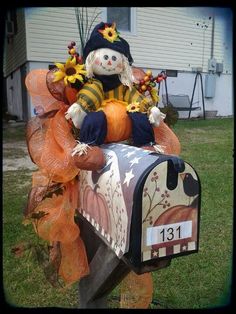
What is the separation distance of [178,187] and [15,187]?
2.47 metres

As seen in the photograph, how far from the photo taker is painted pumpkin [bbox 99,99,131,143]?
0.99m

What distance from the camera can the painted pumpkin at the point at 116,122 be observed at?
992 mm

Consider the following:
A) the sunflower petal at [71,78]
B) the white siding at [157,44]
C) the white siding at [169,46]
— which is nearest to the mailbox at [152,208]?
the sunflower petal at [71,78]

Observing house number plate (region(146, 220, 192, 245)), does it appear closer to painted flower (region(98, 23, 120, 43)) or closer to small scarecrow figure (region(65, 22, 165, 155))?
small scarecrow figure (region(65, 22, 165, 155))

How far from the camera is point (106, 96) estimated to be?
1.05 metres

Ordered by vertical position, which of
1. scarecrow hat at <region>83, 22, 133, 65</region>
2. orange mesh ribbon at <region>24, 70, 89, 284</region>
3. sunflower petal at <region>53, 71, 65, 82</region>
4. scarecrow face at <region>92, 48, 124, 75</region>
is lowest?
orange mesh ribbon at <region>24, 70, 89, 284</region>

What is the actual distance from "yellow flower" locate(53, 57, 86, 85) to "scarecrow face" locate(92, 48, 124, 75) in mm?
47

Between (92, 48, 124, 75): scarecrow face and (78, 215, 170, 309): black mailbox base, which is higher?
(92, 48, 124, 75): scarecrow face

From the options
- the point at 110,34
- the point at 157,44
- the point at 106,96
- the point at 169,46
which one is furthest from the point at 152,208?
the point at 169,46

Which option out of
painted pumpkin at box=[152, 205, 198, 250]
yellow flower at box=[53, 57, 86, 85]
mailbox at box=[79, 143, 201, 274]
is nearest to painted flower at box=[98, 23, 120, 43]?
yellow flower at box=[53, 57, 86, 85]

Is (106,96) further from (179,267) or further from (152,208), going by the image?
(179,267)

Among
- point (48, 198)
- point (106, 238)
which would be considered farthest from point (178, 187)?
point (48, 198)

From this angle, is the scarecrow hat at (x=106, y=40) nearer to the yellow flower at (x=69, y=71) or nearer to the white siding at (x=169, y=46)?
the yellow flower at (x=69, y=71)

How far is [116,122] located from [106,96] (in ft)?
0.34
